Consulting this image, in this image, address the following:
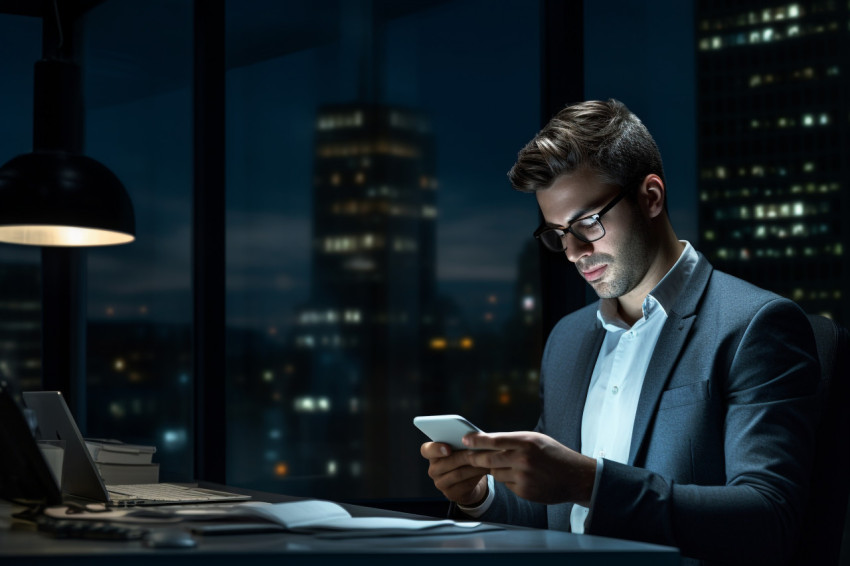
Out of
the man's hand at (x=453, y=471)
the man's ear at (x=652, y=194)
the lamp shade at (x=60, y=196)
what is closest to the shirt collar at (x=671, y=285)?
the man's ear at (x=652, y=194)

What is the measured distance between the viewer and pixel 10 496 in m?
1.76

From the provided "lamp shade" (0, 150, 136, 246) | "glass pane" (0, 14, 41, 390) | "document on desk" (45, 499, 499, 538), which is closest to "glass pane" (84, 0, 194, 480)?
"glass pane" (0, 14, 41, 390)

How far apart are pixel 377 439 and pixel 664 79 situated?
6.09ft

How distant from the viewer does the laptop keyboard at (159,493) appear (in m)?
1.94

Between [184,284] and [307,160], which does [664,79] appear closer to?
[307,160]

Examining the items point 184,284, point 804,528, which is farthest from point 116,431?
point 804,528

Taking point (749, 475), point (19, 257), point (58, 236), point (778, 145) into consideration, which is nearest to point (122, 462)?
point (58, 236)

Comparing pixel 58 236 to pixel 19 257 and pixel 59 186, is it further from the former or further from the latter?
pixel 19 257

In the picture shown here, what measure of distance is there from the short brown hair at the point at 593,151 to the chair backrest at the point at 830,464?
0.56 m

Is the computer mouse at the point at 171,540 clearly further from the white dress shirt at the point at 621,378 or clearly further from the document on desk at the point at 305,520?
the white dress shirt at the point at 621,378

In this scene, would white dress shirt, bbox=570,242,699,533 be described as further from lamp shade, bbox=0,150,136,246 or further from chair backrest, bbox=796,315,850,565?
lamp shade, bbox=0,150,136,246

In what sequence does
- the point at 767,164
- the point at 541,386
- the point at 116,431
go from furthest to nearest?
the point at 116,431 → the point at 767,164 → the point at 541,386

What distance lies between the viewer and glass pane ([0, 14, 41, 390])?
3639 mm

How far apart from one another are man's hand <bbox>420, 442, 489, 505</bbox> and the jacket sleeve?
270 millimetres
